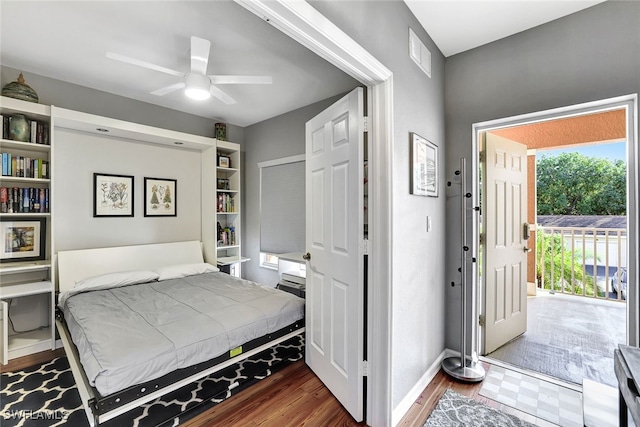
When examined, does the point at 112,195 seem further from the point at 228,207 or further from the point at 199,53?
the point at 199,53

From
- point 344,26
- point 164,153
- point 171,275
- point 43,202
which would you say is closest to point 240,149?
point 164,153

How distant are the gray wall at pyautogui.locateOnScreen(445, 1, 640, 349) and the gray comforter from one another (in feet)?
5.66

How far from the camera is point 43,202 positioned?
282cm

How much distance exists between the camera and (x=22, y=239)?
284cm

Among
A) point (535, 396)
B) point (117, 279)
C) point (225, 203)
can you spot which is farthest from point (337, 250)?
point (225, 203)

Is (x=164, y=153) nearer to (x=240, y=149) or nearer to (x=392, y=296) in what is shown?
(x=240, y=149)

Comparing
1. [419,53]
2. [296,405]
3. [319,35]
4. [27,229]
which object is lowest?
[296,405]

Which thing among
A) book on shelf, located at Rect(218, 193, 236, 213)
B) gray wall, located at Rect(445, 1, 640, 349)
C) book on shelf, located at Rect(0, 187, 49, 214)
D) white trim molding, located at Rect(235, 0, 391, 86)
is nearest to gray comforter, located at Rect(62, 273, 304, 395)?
book on shelf, located at Rect(0, 187, 49, 214)

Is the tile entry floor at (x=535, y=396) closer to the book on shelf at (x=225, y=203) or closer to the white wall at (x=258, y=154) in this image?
the white wall at (x=258, y=154)

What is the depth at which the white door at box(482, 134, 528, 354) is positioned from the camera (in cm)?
259

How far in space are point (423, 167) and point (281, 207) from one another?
2.38m

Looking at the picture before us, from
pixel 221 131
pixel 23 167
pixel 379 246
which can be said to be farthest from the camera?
pixel 221 131

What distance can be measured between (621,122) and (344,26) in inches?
163

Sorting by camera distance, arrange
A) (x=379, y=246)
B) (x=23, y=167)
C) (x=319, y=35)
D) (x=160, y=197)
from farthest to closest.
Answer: (x=160, y=197), (x=23, y=167), (x=379, y=246), (x=319, y=35)
